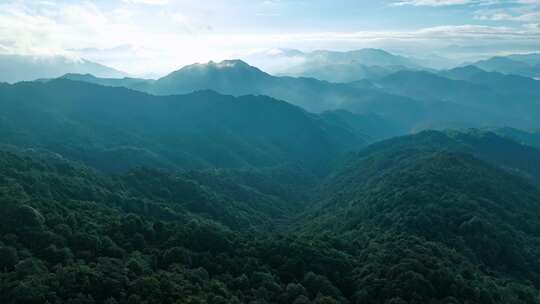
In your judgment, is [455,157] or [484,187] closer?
[484,187]

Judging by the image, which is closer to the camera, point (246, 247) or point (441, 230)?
point (246, 247)

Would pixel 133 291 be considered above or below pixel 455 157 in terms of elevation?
A: above

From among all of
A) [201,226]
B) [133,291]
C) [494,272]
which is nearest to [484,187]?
[494,272]

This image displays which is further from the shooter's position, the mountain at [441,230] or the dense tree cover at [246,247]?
the mountain at [441,230]

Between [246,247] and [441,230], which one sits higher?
[246,247]

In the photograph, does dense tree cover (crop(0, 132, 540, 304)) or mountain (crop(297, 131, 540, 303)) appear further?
mountain (crop(297, 131, 540, 303))

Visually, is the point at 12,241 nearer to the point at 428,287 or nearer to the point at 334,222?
the point at 428,287

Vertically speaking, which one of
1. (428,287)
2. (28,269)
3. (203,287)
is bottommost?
(428,287)

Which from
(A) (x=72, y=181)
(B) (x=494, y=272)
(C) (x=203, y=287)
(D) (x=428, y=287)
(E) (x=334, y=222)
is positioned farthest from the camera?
(E) (x=334, y=222)
